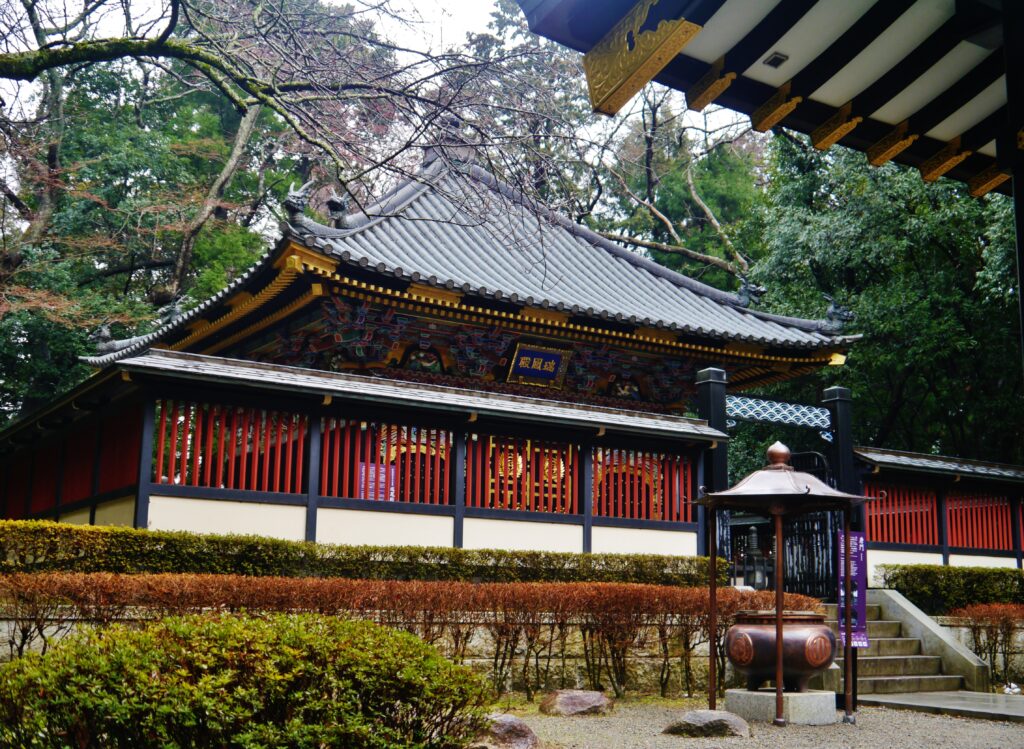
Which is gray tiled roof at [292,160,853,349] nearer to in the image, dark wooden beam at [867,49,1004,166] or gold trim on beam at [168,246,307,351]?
gold trim on beam at [168,246,307,351]

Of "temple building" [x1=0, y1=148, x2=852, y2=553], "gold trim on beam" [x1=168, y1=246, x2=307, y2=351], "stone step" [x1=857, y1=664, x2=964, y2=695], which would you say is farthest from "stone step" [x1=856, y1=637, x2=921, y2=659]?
"gold trim on beam" [x1=168, y1=246, x2=307, y2=351]

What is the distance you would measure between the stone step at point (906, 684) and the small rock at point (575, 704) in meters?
4.08

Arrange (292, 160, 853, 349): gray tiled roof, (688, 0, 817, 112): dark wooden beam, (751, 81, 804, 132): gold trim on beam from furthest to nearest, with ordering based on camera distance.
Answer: (292, 160, 853, 349): gray tiled roof < (751, 81, 804, 132): gold trim on beam < (688, 0, 817, 112): dark wooden beam

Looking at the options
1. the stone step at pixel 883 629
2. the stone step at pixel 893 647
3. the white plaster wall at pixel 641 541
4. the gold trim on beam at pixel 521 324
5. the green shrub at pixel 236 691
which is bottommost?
the stone step at pixel 893 647

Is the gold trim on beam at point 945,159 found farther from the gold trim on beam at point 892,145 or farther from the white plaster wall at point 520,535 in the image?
the white plaster wall at point 520,535

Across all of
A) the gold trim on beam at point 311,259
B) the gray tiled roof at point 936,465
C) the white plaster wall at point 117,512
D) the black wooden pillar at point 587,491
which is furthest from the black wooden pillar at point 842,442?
the white plaster wall at point 117,512

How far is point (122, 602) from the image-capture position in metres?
8.83

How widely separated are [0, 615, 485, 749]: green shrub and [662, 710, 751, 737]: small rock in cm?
358

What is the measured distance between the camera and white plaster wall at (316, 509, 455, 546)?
12.5 metres

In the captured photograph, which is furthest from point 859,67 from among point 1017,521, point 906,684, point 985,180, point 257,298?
point 1017,521

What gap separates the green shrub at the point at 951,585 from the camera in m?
→ 15.8

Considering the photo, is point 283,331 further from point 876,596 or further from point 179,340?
point 876,596

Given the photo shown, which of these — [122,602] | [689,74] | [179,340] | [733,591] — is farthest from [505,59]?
[179,340]

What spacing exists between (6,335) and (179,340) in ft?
19.3
